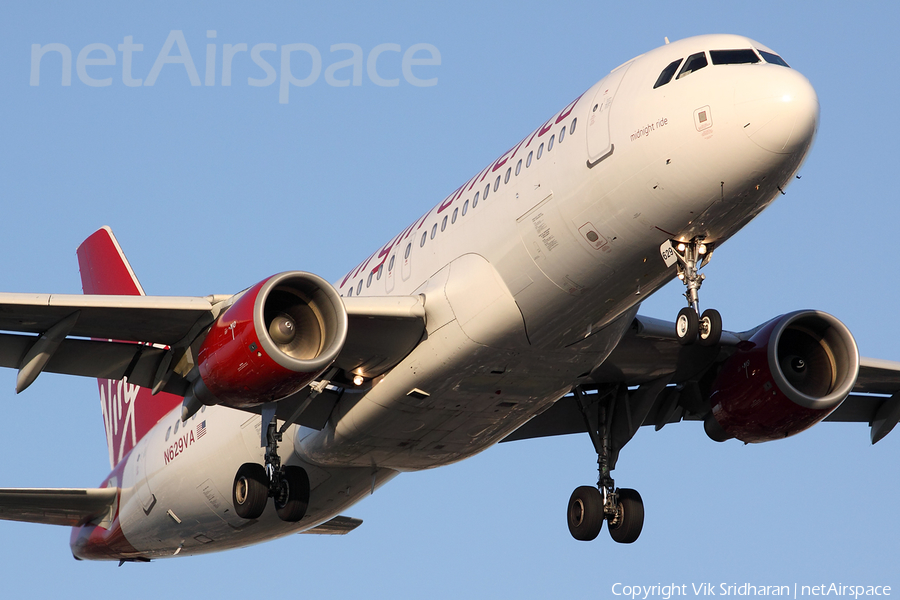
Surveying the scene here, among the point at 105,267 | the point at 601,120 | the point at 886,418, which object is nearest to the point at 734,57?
the point at 601,120

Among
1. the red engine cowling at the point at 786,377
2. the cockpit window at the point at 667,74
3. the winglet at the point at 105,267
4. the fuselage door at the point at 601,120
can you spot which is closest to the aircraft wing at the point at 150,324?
the fuselage door at the point at 601,120

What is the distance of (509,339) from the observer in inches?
757

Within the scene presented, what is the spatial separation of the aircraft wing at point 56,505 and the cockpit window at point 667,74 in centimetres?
1568

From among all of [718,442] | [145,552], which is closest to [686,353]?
[718,442]

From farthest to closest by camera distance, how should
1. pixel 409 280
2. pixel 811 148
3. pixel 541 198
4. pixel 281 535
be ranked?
pixel 281 535 < pixel 409 280 < pixel 541 198 < pixel 811 148

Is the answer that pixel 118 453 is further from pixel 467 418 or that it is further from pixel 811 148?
pixel 811 148

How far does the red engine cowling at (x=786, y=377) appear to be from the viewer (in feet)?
76.8

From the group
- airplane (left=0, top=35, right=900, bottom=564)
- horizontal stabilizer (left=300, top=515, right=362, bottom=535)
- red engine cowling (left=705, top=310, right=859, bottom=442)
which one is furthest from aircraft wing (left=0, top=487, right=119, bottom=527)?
red engine cowling (left=705, top=310, right=859, bottom=442)

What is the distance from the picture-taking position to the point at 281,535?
26484 mm

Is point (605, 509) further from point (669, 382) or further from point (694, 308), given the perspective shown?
point (694, 308)

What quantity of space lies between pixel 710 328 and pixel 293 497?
9.28 meters

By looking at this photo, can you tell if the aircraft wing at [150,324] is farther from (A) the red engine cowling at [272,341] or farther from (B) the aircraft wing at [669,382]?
(B) the aircraft wing at [669,382]

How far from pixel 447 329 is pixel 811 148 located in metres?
6.14

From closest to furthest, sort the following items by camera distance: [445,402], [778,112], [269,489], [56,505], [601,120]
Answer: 1. [778,112]
2. [601,120]
3. [445,402]
4. [269,489]
5. [56,505]
